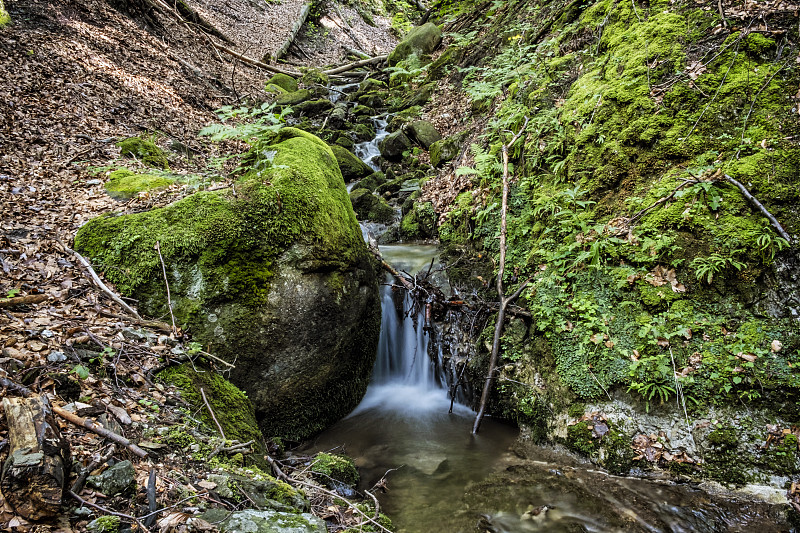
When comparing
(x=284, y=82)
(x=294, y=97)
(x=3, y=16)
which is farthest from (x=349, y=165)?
(x=3, y=16)

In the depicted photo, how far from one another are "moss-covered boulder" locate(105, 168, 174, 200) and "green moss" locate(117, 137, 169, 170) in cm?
85

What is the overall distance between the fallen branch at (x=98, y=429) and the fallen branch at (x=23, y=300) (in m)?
1.39

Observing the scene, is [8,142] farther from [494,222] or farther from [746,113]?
[746,113]

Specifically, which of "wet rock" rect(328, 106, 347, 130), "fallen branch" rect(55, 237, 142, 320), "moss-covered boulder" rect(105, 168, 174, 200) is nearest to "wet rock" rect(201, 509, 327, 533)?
"fallen branch" rect(55, 237, 142, 320)

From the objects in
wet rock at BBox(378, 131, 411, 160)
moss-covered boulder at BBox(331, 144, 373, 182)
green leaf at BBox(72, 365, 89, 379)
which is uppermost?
wet rock at BBox(378, 131, 411, 160)

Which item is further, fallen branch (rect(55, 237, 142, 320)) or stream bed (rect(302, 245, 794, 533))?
fallen branch (rect(55, 237, 142, 320))

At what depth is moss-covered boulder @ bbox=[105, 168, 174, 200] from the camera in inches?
211

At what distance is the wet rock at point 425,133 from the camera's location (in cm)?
1123

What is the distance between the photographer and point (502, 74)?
9078 millimetres

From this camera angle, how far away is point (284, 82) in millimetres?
15734

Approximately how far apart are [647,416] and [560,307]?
4.68 feet

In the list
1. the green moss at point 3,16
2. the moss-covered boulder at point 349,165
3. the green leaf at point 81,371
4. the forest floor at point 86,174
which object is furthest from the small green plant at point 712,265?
the green moss at point 3,16

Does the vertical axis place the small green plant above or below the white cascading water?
below

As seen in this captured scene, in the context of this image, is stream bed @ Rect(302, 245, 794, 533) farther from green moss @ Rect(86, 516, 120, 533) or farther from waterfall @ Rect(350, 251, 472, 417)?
green moss @ Rect(86, 516, 120, 533)
